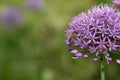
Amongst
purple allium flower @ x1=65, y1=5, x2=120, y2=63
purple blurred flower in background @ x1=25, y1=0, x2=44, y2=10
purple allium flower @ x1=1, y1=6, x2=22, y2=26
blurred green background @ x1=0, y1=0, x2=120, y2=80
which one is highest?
purple blurred flower in background @ x1=25, y1=0, x2=44, y2=10

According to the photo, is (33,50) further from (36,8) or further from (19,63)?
(36,8)

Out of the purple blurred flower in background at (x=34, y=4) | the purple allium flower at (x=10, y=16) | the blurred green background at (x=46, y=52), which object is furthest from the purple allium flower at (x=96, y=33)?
the purple blurred flower in background at (x=34, y=4)

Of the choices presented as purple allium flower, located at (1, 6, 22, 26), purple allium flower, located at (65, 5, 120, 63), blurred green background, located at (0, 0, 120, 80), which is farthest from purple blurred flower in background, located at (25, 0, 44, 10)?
purple allium flower, located at (65, 5, 120, 63)

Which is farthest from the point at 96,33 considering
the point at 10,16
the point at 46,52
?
the point at 10,16

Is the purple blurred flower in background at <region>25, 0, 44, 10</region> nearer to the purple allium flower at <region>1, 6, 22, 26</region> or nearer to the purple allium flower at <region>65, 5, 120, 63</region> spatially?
the purple allium flower at <region>1, 6, 22, 26</region>

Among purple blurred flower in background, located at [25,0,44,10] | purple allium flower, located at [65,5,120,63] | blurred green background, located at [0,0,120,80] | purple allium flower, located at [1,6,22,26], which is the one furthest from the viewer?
purple blurred flower in background, located at [25,0,44,10]
